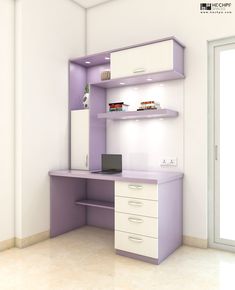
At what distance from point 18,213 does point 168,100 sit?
2085 mm

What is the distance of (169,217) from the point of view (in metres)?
2.78

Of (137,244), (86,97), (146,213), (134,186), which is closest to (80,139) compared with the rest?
(86,97)

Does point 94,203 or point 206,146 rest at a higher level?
point 206,146

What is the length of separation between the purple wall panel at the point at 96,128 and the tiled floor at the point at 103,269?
40.2 inches

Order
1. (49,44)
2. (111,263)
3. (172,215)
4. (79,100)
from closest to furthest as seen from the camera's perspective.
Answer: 1. (111,263)
2. (172,215)
3. (49,44)
4. (79,100)

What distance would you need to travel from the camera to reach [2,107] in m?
2.93

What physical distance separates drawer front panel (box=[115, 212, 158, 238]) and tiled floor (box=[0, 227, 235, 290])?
28 centimetres

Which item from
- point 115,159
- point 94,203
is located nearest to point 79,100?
point 115,159

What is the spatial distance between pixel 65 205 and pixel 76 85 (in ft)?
5.18

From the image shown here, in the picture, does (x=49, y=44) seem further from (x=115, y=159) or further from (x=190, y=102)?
(x=190, y=102)

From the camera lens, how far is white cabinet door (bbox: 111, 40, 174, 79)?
2847mm

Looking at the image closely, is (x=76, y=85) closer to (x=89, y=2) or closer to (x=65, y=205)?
(x=89, y=2)

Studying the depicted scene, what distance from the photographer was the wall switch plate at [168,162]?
3.16 metres

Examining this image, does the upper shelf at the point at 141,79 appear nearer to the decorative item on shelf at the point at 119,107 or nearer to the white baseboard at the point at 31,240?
the decorative item on shelf at the point at 119,107
